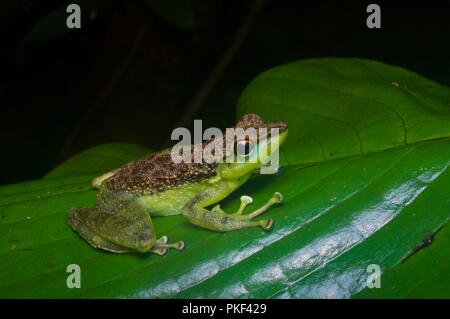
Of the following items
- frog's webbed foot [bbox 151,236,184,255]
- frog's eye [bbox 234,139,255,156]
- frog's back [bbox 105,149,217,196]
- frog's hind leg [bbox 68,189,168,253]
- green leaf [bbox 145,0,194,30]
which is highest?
green leaf [bbox 145,0,194,30]

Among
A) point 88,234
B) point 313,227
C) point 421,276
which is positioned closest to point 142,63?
point 88,234

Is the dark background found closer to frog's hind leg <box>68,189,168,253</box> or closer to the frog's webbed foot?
frog's hind leg <box>68,189,168,253</box>

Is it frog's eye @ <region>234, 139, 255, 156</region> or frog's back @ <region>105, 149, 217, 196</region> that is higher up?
frog's eye @ <region>234, 139, 255, 156</region>

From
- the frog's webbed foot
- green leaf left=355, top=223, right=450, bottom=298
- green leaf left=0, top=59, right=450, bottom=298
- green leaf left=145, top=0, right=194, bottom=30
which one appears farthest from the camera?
green leaf left=145, top=0, right=194, bottom=30

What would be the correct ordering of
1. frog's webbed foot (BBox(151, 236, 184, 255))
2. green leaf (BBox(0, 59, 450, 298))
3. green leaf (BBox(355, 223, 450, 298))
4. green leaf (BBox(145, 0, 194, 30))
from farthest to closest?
1. green leaf (BBox(145, 0, 194, 30))
2. frog's webbed foot (BBox(151, 236, 184, 255))
3. green leaf (BBox(0, 59, 450, 298))
4. green leaf (BBox(355, 223, 450, 298))

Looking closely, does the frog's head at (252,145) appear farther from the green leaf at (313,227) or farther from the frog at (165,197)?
the green leaf at (313,227)

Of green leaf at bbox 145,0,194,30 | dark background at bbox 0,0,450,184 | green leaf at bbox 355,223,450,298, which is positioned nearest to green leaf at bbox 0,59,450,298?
green leaf at bbox 355,223,450,298

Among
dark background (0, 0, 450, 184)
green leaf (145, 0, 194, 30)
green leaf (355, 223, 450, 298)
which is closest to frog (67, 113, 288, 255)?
green leaf (355, 223, 450, 298)

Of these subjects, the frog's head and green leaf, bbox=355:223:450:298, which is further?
the frog's head

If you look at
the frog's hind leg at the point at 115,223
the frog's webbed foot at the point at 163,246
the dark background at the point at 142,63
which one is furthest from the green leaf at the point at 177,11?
the frog's webbed foot at the point at 163,246
